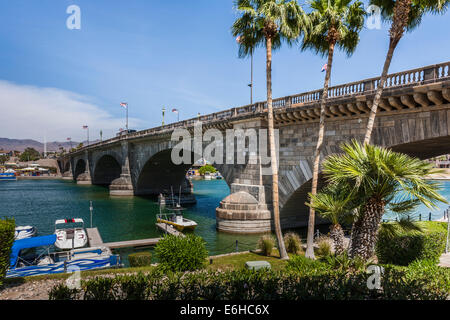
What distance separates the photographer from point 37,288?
10289 millimetres

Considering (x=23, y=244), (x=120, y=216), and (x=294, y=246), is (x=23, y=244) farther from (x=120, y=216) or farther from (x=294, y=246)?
(x=120, y=216)

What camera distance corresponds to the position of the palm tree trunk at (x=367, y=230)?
956 cm

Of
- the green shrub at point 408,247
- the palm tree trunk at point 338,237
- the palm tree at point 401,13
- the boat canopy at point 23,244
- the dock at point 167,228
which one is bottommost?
the dock at point 167,228

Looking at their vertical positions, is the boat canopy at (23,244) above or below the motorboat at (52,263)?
above

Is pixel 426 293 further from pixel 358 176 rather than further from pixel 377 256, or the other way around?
pixel 377 256

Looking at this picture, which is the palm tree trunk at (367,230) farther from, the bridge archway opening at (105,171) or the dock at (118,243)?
the bridge archway opening at (105,171)

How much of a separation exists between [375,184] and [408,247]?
4691 mm

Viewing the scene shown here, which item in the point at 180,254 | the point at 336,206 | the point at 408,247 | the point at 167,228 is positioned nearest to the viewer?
Result: the point at 336,206

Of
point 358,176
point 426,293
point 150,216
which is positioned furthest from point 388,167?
point 150,216

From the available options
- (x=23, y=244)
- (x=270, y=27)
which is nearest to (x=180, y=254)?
(x=23, y=244)

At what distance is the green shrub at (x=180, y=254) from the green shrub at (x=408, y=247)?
7223 millimetres

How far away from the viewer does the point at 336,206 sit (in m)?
9.92

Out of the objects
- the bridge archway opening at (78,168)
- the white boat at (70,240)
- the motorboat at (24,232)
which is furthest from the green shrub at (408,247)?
the bridge archway opening at (78,168)
